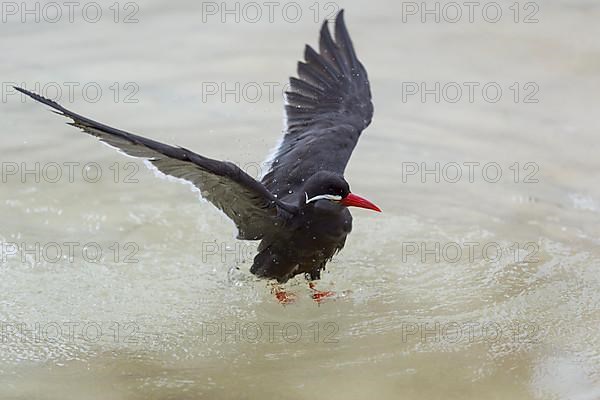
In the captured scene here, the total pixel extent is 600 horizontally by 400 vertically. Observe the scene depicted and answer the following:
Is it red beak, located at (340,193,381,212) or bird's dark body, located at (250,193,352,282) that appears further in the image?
bird's dark body, located at (250,193,352,282)

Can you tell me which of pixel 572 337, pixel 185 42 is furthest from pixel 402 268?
pixel 185 42

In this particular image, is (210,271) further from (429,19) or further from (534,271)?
(429,19)

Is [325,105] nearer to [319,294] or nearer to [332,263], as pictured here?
[332,263]

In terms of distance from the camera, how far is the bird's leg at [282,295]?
6.42 m

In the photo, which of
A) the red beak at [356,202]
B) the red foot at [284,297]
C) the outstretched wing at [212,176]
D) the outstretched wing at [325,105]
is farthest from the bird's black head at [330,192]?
the red foot at [284,297]

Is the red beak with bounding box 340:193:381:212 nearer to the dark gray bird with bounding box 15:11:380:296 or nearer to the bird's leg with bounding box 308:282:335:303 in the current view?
the dark gray bird with bounding box 15:11:380:296

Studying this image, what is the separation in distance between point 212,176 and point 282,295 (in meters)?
1.40

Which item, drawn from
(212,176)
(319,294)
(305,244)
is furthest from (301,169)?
(212,176)

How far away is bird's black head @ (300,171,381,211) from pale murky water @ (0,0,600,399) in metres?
0.84

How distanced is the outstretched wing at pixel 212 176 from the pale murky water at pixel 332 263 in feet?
2.32

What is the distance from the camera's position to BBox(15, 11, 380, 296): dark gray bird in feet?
16.8

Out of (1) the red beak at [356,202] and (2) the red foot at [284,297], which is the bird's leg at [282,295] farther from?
(1) the red beak at [356,202]

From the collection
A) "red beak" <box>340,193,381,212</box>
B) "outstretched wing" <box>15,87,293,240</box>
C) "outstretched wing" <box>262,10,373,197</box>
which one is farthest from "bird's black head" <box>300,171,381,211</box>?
"outstretched wing" <box>262,10,373,197</box>

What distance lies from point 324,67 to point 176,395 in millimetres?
2835
